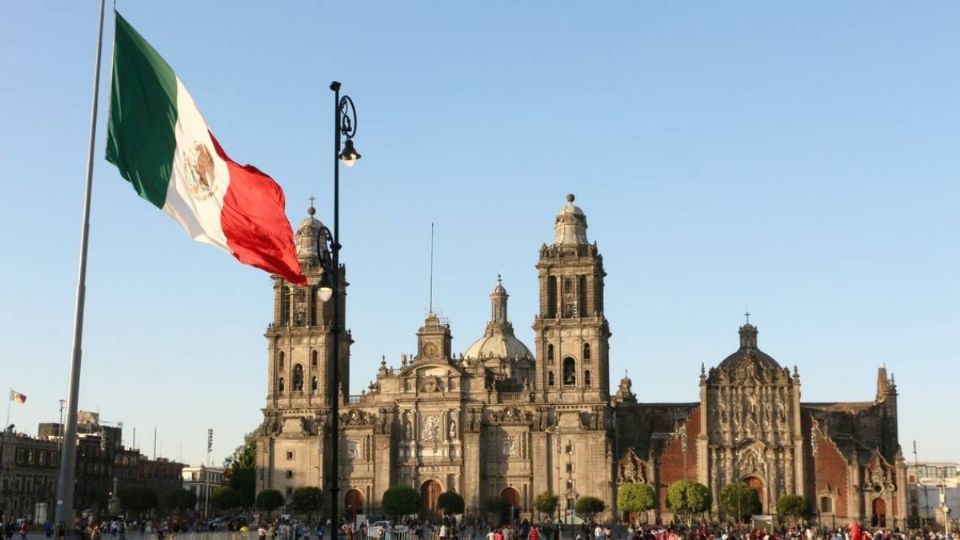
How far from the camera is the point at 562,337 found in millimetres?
97000

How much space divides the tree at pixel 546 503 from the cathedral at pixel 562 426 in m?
2.46

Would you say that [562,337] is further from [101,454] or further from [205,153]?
[205,153]

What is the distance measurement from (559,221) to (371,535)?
38819 mm

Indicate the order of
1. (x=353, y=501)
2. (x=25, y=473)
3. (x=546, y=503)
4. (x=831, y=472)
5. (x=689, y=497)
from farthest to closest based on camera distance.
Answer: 1. (x=25, y=473)
2. (x=353, y=501)
3. (x=831, y=472)
4. (x=546, y=503)
5. (x=689, y=497)

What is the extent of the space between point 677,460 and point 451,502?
16047 millimetres

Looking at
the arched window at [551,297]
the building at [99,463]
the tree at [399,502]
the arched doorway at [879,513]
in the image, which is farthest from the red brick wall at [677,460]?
the building at [99,463]

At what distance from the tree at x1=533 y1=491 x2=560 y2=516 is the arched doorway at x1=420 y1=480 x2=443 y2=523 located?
9112mm

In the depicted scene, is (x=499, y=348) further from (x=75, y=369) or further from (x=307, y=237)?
(x=75, y=369)

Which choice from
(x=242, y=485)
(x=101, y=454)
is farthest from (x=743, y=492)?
(x=101, y=454)

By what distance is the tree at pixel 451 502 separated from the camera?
9269 centimetres

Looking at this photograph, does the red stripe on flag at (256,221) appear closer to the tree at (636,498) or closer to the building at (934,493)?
the building at (934,493)

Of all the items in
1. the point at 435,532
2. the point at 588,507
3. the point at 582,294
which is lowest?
the point at 435,532

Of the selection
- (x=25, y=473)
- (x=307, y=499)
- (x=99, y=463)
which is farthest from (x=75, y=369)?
(x=99, y=463)

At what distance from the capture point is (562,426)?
9562 centimetres
